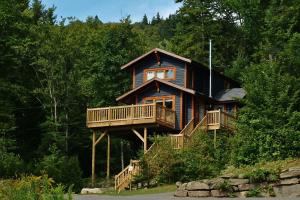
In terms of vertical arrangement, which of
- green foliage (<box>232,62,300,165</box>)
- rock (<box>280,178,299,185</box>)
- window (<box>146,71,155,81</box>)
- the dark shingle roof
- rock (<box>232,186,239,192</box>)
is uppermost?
window (<box>146,71,155,81</box>)

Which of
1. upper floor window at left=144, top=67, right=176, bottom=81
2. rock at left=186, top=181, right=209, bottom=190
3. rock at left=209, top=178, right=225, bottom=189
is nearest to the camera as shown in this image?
rock at left=209, top=178, right=225, bottom=189

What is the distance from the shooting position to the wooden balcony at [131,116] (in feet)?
116

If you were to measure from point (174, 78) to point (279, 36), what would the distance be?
8.46 metres

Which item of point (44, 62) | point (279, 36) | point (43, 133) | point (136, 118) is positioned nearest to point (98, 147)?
point (43, 133)

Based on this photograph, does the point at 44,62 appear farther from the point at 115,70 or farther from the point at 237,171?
the point at 237,171

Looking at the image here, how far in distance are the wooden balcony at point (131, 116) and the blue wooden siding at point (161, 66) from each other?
3.14 meters

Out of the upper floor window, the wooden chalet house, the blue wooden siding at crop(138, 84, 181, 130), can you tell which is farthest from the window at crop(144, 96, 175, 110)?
the upper floor window

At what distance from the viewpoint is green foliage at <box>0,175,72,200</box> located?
11500mm

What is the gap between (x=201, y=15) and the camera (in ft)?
198

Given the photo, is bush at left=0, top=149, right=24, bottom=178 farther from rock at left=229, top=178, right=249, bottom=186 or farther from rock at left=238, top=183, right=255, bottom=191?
rock at left=238, top=183, right=255, bottom=191

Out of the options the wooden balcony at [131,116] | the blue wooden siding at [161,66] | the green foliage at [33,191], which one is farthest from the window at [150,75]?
the green foliage at [33,191]

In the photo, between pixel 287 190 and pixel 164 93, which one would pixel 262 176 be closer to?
pixel 287 190

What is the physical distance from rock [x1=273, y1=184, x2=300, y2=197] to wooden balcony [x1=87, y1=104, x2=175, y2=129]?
1595 centimetres

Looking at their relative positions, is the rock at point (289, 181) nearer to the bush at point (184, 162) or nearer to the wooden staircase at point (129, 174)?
the bush at point (184, 162)
